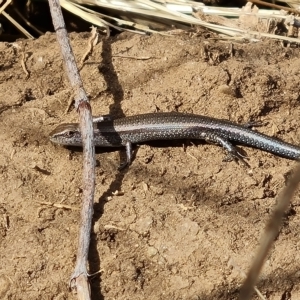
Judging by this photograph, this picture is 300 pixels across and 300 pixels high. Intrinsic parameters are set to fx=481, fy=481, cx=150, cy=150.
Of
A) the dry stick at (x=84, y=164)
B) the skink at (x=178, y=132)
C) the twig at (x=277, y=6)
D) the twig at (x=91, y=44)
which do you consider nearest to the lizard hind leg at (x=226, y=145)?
the skink at (x=178, y=132)

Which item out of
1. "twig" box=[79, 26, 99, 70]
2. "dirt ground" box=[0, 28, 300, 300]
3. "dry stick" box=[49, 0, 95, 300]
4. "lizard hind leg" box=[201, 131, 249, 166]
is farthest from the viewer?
"twig" box=[79, 26, 99, 70]

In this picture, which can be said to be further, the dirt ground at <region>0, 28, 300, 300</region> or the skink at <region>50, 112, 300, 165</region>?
the skink at <region>50, 112, 300, 165</region>

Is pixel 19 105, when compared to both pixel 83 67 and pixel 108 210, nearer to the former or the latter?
pixel 83 67

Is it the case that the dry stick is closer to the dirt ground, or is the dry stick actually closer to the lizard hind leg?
the dirt ground

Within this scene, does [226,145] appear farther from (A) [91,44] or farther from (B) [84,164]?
(A) [91,44]

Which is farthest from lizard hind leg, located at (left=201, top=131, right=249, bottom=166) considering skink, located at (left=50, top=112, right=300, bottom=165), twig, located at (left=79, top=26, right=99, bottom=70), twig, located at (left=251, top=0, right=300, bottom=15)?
twig, located at (left=251, top=0, right=300, bottom=15)

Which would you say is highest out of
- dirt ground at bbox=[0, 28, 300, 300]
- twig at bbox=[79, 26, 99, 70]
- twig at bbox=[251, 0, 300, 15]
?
twig at bbox=[251, 0, 300, 15]
